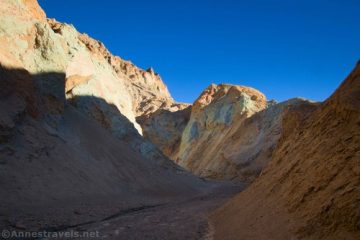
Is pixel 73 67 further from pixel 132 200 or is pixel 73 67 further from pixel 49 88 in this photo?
pixel 132 200

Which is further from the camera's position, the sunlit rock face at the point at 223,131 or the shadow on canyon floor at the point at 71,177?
the sunlit rock face at the point at 223,131

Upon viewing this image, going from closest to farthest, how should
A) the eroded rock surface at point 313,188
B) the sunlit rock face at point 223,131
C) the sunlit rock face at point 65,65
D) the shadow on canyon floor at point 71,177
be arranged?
the eroded rock surface at point 313,188
the shadow on canyon floor at point 71,177
the sunlit rock face at point 65,65
the sunlit rock face at point 223,131

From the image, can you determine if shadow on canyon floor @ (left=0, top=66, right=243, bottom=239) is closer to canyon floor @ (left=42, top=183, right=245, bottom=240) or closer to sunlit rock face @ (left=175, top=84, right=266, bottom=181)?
canyon floor @ (left=42, top=183, right=245, bottom=240)

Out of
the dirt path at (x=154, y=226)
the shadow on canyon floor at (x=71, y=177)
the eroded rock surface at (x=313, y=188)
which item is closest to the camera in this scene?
the eroded rock surface at (x=313, y=188)

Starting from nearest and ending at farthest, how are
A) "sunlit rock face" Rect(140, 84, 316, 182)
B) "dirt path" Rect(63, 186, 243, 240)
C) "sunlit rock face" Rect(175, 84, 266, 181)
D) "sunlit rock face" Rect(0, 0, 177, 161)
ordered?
1. "dirt path" Rect(63, 186, 243, 240)
2. "sunlit rock face" Rect(0, 0, 177, 161)
3. "sunlit rock face" Rect(140, 84, 316, 182)
4. "sunlit rock face" Rect(175, 84, 266, 181)

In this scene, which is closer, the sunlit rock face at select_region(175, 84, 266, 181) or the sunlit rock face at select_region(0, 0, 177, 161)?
the sunlit rock face at select_region(0, 0, 177, 161)

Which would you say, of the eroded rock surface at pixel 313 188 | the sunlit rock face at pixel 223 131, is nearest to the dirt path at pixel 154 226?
the eroded rock surface at pixel 313 188

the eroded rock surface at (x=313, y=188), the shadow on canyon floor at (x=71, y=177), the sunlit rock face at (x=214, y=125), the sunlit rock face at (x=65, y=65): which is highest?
the sunlit rock face at (x=214, y=125)

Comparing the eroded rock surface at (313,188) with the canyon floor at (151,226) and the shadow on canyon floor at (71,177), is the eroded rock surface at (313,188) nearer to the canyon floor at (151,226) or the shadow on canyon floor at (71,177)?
the canyon floor at (151,226)

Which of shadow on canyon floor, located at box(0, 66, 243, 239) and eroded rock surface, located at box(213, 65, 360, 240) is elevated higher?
shadow on canyon floor, located at box(0, 66, 243, 239)

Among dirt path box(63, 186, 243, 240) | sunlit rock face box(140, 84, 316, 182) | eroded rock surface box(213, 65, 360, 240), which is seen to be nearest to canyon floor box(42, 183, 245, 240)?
dirt path box(63, 186, 243, 240)

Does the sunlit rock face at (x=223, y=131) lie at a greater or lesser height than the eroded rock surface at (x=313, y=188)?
greater

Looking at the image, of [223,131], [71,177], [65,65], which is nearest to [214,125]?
[223,131]

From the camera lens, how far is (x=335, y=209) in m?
6.82
